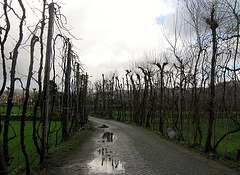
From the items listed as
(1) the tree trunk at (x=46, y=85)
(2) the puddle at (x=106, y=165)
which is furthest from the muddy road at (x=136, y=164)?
(1) the tree trunk at (x=46, y=85)

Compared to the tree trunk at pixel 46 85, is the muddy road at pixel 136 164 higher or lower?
lower

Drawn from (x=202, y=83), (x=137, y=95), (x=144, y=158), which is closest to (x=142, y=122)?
(x=137, y=95)

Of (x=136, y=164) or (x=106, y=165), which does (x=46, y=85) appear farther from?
(x=136, y=164)

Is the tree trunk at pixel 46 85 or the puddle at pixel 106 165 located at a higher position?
the tree trunk at pixel 46 85

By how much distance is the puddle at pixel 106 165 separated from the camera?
16.6ft

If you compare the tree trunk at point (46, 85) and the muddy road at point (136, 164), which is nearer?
the muddy road at point (136, 164)

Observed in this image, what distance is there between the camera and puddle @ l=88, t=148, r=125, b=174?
5072 mm

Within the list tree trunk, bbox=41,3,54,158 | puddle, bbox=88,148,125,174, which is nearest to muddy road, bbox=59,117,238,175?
puddle, bbox=88,148,125,174

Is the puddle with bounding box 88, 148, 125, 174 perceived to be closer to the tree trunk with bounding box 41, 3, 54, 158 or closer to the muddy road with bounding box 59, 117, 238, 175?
the muddy road with bounding box 59, 117, 238, 175

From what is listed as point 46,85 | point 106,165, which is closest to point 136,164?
point 106,165

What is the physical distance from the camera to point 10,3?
147 inches

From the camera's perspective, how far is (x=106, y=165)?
5555 mm

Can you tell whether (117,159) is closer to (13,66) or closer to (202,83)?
(13,66)

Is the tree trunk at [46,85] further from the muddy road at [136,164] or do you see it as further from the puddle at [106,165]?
the puddle at [106,165]
